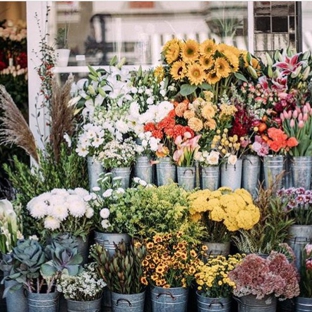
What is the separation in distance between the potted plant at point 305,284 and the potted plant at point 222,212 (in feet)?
1.22

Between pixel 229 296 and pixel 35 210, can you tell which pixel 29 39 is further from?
pixel 229 296

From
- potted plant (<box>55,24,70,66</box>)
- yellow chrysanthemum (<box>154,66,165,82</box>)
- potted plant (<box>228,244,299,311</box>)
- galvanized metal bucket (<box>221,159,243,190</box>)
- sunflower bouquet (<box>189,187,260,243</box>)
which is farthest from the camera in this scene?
potted plant (<box>55,24,70,66</box>)

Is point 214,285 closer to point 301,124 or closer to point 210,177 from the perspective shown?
point 210,177

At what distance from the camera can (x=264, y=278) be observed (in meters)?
3.83

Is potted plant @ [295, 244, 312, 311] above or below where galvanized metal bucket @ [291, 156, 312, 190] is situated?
below

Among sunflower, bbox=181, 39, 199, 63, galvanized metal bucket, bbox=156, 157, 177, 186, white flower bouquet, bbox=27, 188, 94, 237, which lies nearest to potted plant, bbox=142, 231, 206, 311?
white flower bouquet, bbox=27, 188, 94, 237

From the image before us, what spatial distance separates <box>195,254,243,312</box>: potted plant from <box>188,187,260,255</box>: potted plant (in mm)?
245

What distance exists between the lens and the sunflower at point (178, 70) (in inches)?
186

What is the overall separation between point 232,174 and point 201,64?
0.77 meters

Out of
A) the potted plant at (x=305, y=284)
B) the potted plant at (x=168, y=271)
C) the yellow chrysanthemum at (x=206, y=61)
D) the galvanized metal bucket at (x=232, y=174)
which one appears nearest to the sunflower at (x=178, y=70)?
the yellow chrysanthemum at (x=206, y=61)

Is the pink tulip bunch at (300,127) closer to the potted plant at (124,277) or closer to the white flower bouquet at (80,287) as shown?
the potted plant at (124,277)

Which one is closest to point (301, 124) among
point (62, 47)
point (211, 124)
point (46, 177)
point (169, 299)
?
point (211, 124)

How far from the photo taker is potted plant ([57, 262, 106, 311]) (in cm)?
409

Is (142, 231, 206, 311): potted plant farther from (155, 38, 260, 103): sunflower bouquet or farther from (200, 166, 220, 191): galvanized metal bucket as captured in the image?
(155, 38, 260, 103): sunflower bouquet
